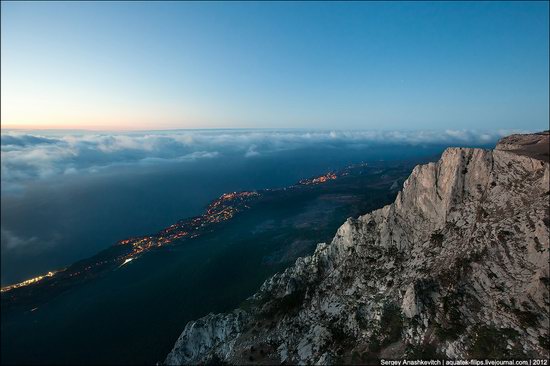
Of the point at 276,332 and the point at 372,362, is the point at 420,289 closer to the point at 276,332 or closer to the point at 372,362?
the point at 372,362

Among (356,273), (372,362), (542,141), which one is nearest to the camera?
(372,362)

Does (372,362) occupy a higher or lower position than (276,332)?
higher

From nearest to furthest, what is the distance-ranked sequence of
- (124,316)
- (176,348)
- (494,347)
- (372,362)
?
(494,347)
(372,362)
(176,348)
(124,316)

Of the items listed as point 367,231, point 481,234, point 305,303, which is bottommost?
point 305,303

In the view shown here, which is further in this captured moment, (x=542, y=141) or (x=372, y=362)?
(x=542, y=141)

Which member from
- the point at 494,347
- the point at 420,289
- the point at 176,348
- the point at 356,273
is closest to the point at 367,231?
the point at 356,273

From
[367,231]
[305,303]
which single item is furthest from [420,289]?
[305,303]

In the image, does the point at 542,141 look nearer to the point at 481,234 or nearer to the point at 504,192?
the point at 504,192
